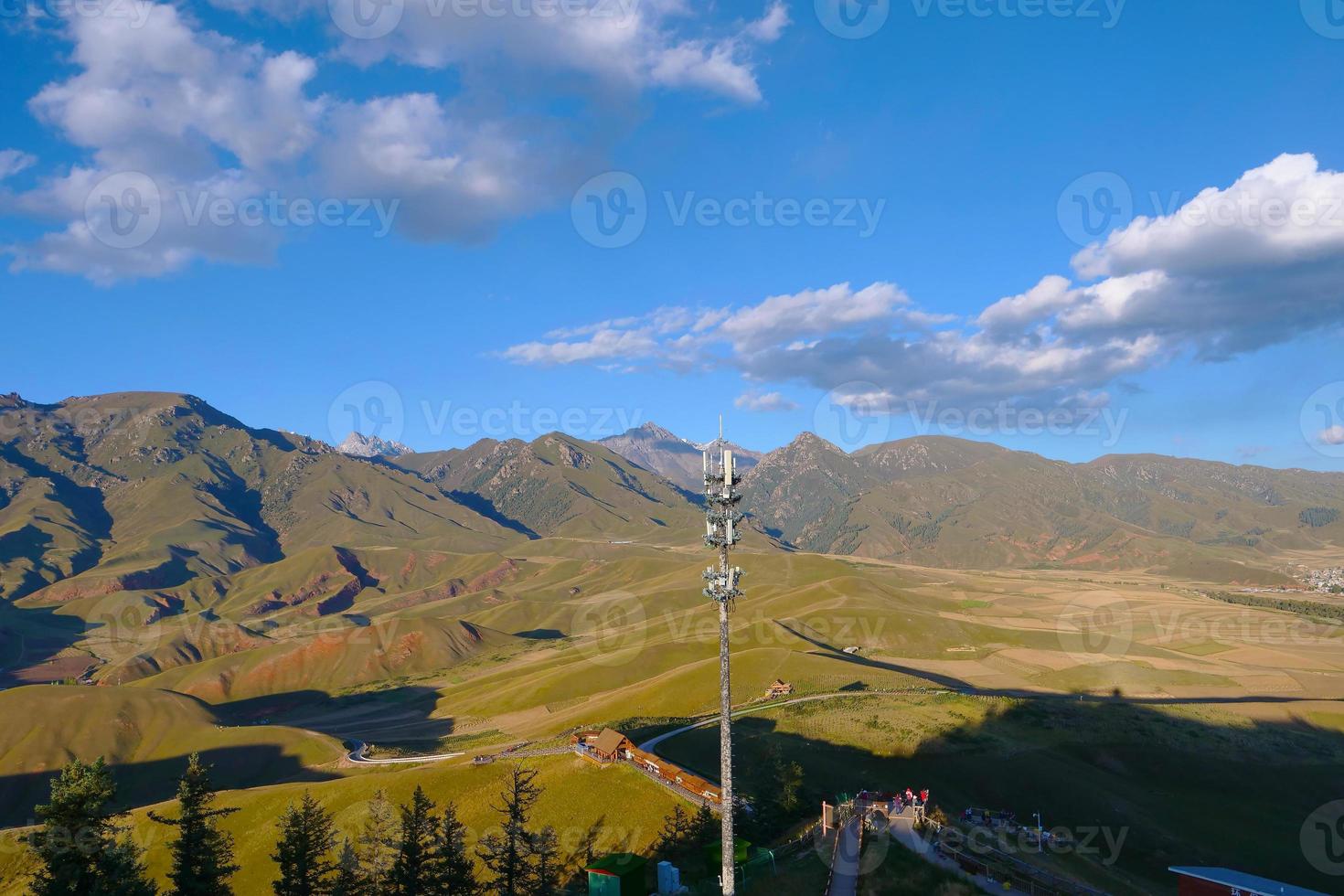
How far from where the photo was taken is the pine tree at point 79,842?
32594 mm

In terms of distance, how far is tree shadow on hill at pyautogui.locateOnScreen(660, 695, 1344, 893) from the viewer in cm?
5050

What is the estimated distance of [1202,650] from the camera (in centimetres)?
16162

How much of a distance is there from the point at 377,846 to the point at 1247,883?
161 feet

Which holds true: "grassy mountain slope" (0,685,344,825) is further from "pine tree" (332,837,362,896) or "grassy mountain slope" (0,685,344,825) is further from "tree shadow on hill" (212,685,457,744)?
"pine tree" (332,837,362,896)

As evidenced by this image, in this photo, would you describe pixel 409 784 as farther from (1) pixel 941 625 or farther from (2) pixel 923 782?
(1) pixel 941 625

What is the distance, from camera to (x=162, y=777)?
12469 cm

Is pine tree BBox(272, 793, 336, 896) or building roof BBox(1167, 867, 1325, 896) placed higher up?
building roof BBox(1167, 867, 1325, 896)

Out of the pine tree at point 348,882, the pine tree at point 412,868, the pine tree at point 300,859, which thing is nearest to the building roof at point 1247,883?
the pine tree at point 412,868

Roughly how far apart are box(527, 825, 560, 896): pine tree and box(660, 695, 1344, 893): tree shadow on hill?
1355 cm

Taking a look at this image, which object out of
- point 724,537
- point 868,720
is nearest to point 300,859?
point 724,537

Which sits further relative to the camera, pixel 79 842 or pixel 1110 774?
pixel 1110 774

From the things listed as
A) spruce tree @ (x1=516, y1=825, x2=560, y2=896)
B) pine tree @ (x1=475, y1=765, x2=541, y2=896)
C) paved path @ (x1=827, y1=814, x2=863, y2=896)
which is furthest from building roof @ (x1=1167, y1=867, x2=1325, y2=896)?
pine tree @ (x1=475, y1=765, x2=541, y2=896)

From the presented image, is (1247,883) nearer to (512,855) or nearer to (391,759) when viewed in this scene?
(512,855)

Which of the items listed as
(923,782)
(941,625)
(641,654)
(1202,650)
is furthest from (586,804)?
(1202,650)
